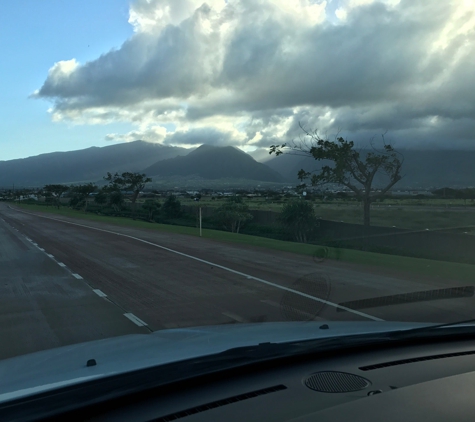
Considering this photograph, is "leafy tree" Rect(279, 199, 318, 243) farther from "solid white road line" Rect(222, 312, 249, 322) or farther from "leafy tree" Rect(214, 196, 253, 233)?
"solid white road line" Rect(222, 312, 249, 322)

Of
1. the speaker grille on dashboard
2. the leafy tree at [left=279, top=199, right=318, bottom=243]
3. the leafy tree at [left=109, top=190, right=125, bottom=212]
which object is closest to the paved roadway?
the speaker grille on dashboard

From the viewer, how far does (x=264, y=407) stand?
3068 mm

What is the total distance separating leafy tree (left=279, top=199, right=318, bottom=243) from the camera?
125 feet

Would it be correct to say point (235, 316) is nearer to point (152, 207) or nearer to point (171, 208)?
point (171, 208)

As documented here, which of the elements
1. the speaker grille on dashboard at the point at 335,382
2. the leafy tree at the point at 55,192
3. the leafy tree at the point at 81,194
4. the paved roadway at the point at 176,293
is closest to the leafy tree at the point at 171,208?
the leafy tree at the point at 81,194

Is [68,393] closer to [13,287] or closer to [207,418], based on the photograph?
[207,418]

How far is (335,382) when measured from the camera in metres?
3.52

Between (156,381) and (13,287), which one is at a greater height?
(156,381)

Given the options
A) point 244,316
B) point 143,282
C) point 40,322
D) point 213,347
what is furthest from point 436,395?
point 143,282

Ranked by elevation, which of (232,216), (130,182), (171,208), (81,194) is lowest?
(232,216)

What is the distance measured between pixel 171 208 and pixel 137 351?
62.5m

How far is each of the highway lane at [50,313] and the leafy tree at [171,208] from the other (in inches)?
1941

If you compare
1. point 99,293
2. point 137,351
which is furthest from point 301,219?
point 137,351

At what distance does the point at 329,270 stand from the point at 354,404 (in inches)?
482
